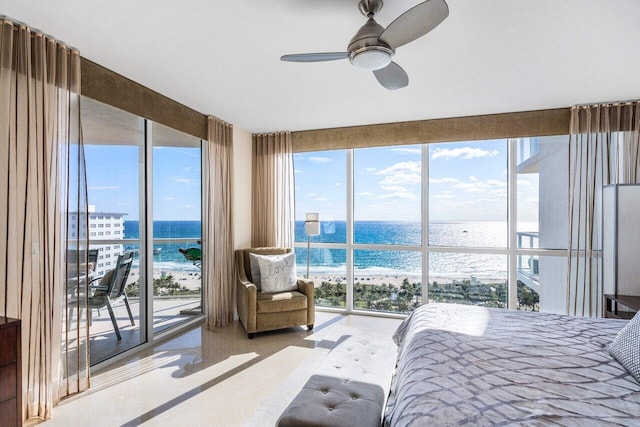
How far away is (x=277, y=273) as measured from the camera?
4113 millimetres

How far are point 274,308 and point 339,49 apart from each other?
275 centimetres

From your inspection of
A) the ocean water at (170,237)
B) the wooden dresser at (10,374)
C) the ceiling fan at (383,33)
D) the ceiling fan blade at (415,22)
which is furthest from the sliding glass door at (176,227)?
the ceiling fan blade at (415,22)

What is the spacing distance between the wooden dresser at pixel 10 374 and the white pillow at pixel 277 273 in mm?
2407

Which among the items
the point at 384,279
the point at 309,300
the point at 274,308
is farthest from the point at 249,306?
the point at 384,279

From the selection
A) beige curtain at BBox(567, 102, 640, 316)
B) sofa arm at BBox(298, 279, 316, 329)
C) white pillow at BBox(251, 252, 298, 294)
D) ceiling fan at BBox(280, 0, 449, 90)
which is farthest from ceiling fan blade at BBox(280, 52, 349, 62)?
beige curtain at BBox(567, 102, 640, 316)

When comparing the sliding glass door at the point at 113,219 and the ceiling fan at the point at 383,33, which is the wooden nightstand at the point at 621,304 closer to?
the ceiling fan at the point at 383,33

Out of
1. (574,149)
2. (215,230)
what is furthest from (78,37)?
(574,149)

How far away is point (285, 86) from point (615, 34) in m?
2.47

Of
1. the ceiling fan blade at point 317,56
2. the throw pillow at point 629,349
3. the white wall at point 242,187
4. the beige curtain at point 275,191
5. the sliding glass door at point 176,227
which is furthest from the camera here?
the beige curtain at point 275,191

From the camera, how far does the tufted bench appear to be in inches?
61.5

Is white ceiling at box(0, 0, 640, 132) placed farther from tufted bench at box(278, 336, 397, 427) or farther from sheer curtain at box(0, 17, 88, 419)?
tufted bench at box(278, 336, 397, 427)

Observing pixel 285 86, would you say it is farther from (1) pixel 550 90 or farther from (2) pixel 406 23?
(1) pixel 550 90

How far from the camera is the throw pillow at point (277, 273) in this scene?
4070 millimetres

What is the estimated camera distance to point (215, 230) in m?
4.17
